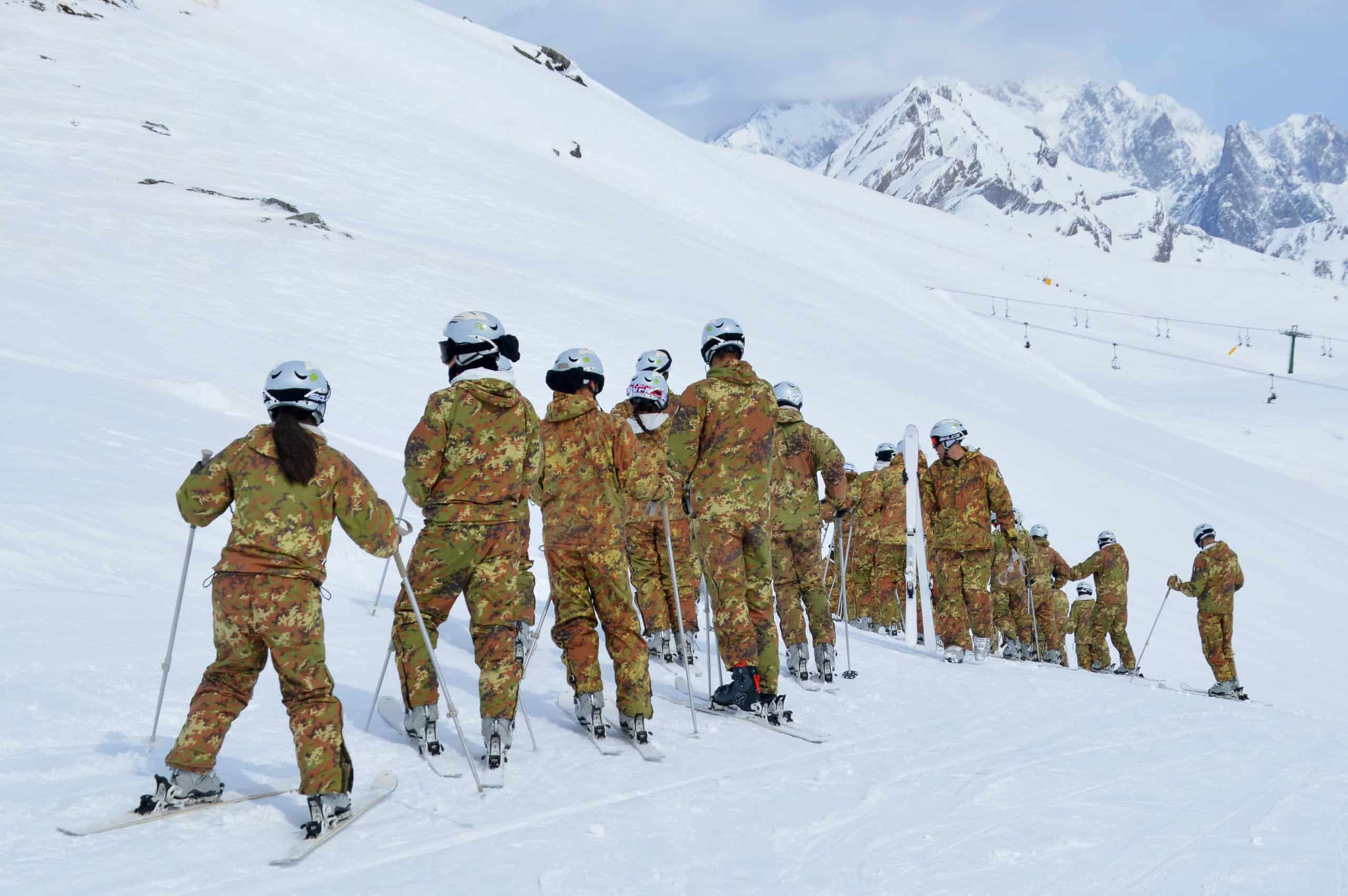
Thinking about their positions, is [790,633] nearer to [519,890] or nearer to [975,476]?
[975,476]

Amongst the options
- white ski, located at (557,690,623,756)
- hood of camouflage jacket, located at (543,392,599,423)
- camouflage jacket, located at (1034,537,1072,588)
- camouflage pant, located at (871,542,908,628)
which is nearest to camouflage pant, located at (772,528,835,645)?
white ski, located at (557,690,623,756)

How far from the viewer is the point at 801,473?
28.6ft

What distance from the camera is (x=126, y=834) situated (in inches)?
164

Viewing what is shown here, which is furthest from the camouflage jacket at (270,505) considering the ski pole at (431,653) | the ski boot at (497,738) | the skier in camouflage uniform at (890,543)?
the skier in camouflage uniform at (890,543)

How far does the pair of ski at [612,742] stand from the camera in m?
5.77

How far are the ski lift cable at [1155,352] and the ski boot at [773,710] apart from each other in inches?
2065

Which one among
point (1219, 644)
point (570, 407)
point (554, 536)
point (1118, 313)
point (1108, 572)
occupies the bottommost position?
point (1219, 644)

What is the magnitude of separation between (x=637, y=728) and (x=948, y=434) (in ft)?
18.7

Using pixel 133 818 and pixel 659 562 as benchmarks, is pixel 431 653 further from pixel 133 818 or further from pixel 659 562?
pixel 659 562

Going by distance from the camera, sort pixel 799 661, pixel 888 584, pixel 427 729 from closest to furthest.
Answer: pixel 427 729 → pixel 799 661 → pixel 888 584

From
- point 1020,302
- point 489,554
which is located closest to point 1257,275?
point 1020,302

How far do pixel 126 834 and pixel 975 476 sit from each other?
819 centimetres

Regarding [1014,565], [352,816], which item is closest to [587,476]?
[352,816]

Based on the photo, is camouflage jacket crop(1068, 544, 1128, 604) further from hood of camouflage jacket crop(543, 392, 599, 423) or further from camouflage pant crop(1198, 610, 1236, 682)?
hood of camouflage jacket crop(543, 392, 599, 423)
